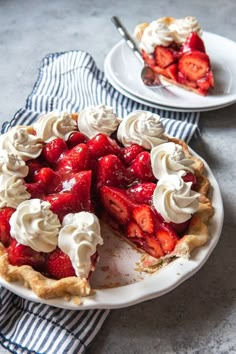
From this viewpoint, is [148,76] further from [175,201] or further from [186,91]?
[175,201]

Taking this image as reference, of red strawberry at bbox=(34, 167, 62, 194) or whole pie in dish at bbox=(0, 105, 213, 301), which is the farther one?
red strawberry at bbox=(34, 167, 62, 194)

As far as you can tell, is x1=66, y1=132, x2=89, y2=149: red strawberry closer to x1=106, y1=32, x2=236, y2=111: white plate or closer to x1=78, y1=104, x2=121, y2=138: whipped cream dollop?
x1=78, y1=104, x2=121, y2=138: whipped cream dollop

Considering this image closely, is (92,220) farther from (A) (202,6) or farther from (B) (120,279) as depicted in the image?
(A) (202,6)

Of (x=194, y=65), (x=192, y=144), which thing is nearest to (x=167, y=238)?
(x=192, y=144)

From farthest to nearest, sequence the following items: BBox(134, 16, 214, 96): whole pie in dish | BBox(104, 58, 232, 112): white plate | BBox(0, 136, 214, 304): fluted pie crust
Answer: BBox(134, 16, 214, 96): whole pie in dish, BBox(104, 58, 232, 112): white plate, BBox(0, 136, 214, 304): fluted pie crust

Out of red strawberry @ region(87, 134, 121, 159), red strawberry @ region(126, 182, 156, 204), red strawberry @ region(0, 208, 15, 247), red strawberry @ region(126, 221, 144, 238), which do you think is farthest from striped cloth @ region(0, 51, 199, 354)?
red strawberry @ region(87, 134, 121, 159)

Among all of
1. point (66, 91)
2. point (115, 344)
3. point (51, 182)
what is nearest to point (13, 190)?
point (51, 182)
